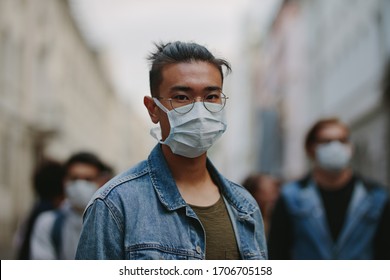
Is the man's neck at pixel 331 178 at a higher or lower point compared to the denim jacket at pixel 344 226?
higher

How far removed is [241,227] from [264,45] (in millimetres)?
49380

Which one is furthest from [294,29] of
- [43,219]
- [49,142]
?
[43,219]

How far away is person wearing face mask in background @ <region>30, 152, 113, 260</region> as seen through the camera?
3814mm

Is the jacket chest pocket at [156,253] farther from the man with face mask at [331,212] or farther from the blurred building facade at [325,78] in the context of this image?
the blurred building facade at [325,78]

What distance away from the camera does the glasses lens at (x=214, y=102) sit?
2.09m

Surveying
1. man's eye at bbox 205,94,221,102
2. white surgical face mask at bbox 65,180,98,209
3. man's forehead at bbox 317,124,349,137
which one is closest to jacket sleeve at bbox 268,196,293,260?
man's forehead at bbox 317,124,349,137

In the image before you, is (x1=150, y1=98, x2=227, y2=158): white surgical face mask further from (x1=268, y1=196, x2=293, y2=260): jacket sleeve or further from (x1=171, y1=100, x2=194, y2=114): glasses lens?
(x1=268, y1=196, x2=293, y2=260): jacket sleeve

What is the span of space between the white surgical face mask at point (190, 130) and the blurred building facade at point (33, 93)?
10602mm

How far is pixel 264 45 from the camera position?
167 ft

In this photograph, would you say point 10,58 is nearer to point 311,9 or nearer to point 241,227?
point 311,9

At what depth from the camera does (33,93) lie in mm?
23656

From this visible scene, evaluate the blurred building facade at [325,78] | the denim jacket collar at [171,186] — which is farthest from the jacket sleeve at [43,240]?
the blurred building facade at [325,78]
